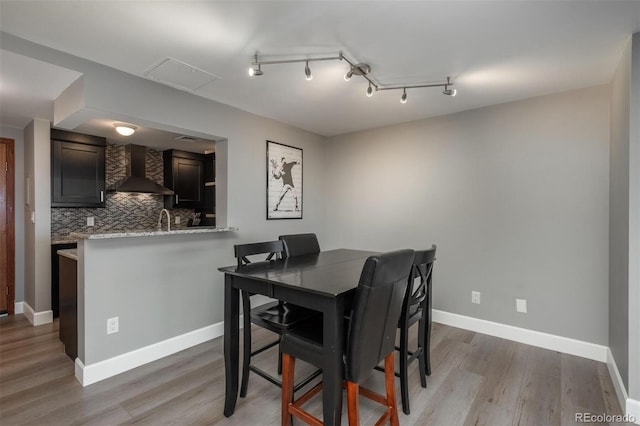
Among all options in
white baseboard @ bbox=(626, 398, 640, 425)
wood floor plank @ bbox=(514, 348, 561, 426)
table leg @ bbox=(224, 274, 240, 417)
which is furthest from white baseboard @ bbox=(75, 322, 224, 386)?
white baseboard @ bbox=(626, 398, 640, 425)

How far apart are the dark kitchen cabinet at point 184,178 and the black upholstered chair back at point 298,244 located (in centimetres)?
295

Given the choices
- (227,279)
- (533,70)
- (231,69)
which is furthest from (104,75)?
(533,70)

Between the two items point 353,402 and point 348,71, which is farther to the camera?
point 348,71

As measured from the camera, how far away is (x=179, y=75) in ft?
7.86

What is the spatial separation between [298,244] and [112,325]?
1.56m

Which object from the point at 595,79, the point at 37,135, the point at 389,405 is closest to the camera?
the point at 389,405

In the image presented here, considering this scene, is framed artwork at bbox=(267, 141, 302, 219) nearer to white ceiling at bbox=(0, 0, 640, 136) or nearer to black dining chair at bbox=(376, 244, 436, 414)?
white ceiling at bbox=(0, 0, 640, 136)

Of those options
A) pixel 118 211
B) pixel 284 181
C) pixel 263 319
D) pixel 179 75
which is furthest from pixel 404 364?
pixel 118 211

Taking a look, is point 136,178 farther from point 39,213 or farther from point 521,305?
point 521,305

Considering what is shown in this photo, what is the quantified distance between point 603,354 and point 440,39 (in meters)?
2.80

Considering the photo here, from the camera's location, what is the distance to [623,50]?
203 cm

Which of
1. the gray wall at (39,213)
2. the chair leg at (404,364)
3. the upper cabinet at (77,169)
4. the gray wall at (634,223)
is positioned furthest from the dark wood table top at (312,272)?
the upper cabinet at (77,169)

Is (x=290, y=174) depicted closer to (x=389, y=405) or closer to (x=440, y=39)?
(x=440, y=39)

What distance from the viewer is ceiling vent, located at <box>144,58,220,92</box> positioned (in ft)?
7.35
